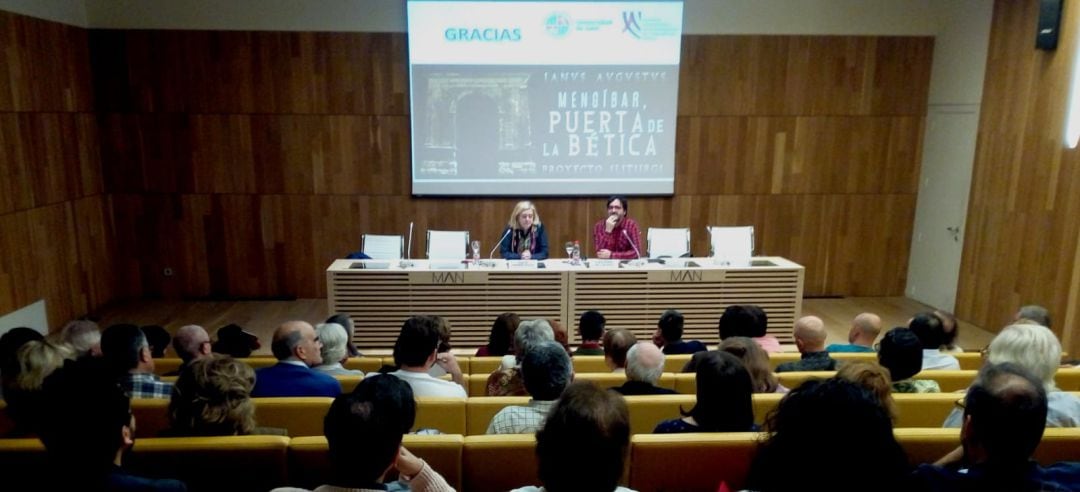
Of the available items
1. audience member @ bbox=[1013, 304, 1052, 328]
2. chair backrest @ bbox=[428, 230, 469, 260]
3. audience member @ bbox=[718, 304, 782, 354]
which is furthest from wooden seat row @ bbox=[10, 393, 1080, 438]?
chair backrest @ bbox=[428, 230, 469, 260]

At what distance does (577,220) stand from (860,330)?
3660 mm

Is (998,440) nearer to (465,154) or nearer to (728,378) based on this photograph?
(728,378)

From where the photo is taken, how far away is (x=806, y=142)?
7.09 m

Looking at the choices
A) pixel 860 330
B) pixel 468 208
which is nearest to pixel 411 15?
pixel 468 208

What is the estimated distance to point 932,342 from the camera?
11.4 ft

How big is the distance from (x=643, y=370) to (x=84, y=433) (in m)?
1.88

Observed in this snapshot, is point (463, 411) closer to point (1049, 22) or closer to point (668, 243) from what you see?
point (668, 243)

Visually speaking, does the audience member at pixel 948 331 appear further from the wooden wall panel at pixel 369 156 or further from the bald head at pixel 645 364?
the wooden wall panel at pixel 369 156

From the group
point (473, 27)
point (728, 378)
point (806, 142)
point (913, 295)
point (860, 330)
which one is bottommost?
point (913, 295)

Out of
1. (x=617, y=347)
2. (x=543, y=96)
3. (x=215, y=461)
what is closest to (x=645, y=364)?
(x=617, y=347)

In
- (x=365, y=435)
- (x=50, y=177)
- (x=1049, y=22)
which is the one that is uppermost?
(x=1049, y=22)

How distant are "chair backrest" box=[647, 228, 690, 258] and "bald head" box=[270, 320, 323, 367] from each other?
12.5 ft

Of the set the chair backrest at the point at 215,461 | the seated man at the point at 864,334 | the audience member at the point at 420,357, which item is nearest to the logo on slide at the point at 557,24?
the seated man at the point at 864,334

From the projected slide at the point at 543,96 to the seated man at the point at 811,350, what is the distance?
382cm
